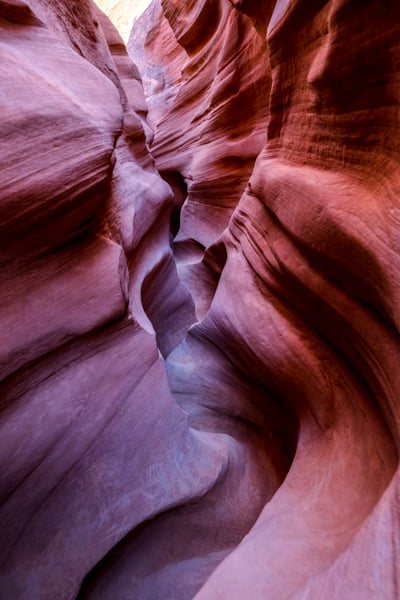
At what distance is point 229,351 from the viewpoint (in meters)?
1.84

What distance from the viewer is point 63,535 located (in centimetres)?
102

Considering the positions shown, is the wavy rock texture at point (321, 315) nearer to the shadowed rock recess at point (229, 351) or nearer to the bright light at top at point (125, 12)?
the shadowed rock recess at point (229, 351)

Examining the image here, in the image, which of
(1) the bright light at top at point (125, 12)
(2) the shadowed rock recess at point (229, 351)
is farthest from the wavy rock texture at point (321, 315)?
(1) the bright light at top at point (125, 12)

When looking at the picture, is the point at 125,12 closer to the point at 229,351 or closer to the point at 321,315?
the point at 229,351

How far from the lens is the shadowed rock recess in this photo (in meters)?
0.83

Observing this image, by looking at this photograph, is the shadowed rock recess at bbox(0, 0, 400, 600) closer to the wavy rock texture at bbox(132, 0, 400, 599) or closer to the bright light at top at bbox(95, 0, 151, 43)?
the wavy rock texture at bbox(132, 0, 400, 599)

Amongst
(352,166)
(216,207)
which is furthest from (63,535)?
(216,207)

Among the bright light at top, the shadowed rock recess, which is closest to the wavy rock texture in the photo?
the shadowed rock recess

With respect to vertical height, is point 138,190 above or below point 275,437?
above

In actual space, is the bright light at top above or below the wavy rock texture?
above

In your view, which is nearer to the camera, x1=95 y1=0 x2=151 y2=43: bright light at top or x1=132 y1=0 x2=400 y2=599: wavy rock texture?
x1=132 y1=0 x2=400 y2=599: wavy rock texture

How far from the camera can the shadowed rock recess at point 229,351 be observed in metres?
0.83

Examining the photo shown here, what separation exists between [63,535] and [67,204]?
1.14 meters

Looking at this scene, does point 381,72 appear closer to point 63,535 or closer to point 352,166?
point 352,166
